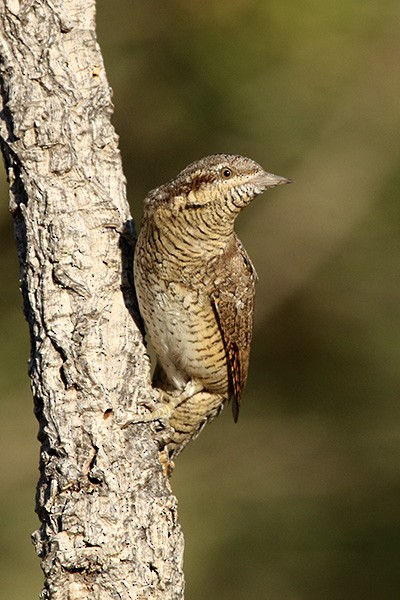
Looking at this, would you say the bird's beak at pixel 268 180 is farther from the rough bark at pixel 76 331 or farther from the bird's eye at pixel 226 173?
the rough bark at pixel 76 331

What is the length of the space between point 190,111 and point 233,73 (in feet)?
1.91

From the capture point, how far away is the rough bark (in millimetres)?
3025

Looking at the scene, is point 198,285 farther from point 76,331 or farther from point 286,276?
point 286,276

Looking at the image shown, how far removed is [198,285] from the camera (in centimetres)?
360

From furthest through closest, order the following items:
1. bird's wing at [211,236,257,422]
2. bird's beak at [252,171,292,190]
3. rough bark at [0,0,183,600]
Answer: bird's wing at [211,236,257,422]
bird's beak at [252,171,292,190]
rough bark at [0,0,183,600]

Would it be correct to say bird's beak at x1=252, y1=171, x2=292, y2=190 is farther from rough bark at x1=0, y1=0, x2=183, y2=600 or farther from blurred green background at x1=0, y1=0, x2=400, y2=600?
blurred green background at x1=0, y1=0, x2=400, y2=600

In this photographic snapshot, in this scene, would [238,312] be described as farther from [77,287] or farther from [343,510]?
[343,510]

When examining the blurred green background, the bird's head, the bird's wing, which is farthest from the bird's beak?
the blurred green background

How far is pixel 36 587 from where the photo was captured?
549 centimetres

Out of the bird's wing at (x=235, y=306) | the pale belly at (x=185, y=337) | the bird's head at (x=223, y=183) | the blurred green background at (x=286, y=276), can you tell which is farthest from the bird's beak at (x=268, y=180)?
the blurred green background at (x=286, y=276)

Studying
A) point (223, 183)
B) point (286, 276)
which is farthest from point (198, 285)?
point (286, 276)

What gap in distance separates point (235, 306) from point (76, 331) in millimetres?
781

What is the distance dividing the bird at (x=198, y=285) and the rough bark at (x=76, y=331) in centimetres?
21

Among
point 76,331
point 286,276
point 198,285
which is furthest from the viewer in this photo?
point 286,276
